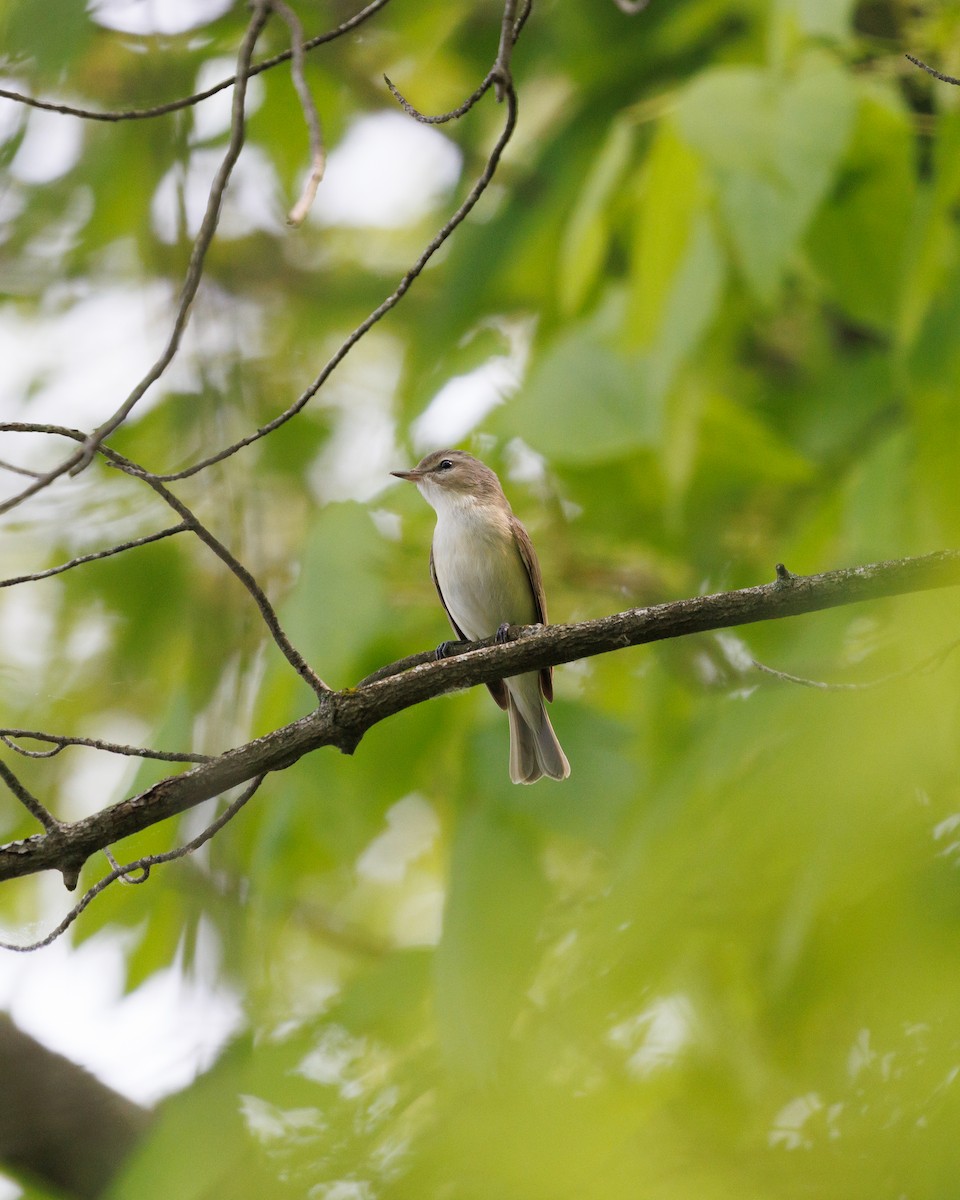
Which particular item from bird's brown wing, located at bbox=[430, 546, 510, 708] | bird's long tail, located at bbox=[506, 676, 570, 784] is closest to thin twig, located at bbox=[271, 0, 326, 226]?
bird's long tail, located at bbox=[506, 676, 570, 784]

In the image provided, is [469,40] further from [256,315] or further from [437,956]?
[437,956]

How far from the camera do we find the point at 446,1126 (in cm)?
274

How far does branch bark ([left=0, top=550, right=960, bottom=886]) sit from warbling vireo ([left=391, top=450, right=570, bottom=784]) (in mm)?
2883

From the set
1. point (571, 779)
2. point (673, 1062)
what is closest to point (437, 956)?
point (571, 779)

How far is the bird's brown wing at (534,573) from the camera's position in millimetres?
5980

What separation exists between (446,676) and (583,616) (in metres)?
2.79

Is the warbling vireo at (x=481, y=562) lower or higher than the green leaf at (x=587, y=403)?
higher

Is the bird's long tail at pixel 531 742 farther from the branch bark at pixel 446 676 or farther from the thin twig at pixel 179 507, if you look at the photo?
the thin twig at pixel 179 507

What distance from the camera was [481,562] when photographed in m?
6.18

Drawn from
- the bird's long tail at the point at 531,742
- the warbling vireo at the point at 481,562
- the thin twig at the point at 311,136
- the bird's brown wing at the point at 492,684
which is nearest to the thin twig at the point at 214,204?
the thin twig at the point at 311,136

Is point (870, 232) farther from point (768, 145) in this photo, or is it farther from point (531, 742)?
point (531, 742)

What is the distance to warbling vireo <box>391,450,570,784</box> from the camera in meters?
6.02

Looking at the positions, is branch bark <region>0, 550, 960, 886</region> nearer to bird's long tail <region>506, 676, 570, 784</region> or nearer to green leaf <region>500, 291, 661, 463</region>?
green leaf <region>500, 291, 661, 463</region>

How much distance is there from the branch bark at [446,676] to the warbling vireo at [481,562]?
288 centimetres
